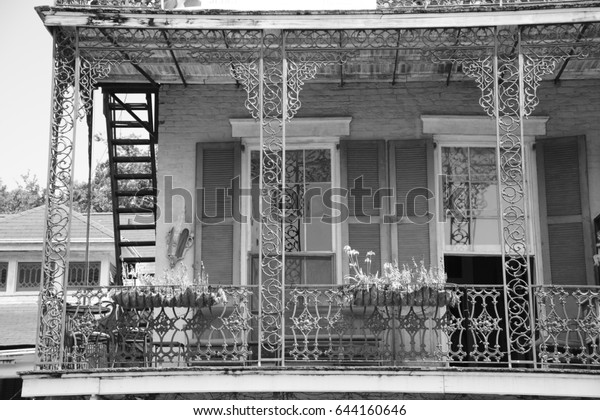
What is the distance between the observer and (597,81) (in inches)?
471

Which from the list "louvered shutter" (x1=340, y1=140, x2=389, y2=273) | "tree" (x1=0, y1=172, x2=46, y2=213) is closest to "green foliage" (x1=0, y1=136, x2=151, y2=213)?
"tree" (x1=0, y1=172, x2=46, y2=213)

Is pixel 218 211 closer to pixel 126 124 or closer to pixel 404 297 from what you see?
pixel 126 124

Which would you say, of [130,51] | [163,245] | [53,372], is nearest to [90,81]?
[130,51]

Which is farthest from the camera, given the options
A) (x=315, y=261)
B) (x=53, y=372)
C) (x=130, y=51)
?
(x=315, y=261)

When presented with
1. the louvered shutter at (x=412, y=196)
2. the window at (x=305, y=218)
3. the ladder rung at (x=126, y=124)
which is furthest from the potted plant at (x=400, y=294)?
the ladder rung at (x=126, y=124)

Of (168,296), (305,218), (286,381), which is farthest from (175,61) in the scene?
(286,381)

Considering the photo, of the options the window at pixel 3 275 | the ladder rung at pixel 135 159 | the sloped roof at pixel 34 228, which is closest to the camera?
the ladder rung at pixel 135 159

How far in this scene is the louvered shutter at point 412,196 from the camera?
11.8m

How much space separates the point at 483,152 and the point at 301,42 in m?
3.01

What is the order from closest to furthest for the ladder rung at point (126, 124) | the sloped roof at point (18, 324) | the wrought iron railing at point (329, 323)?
1. the wrought iron railing at point (329, 323)
2. the ladder rung at point (126, 124)
3. the sloped roof at point (18, 324)

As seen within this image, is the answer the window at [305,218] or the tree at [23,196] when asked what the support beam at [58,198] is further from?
the tree at [23,196]

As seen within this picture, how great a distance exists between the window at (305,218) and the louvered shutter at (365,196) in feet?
0.76

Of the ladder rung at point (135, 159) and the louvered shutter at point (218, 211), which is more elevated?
the ladder rung at point (135, 159)

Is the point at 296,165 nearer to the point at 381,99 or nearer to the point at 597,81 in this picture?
the point at 381,99
